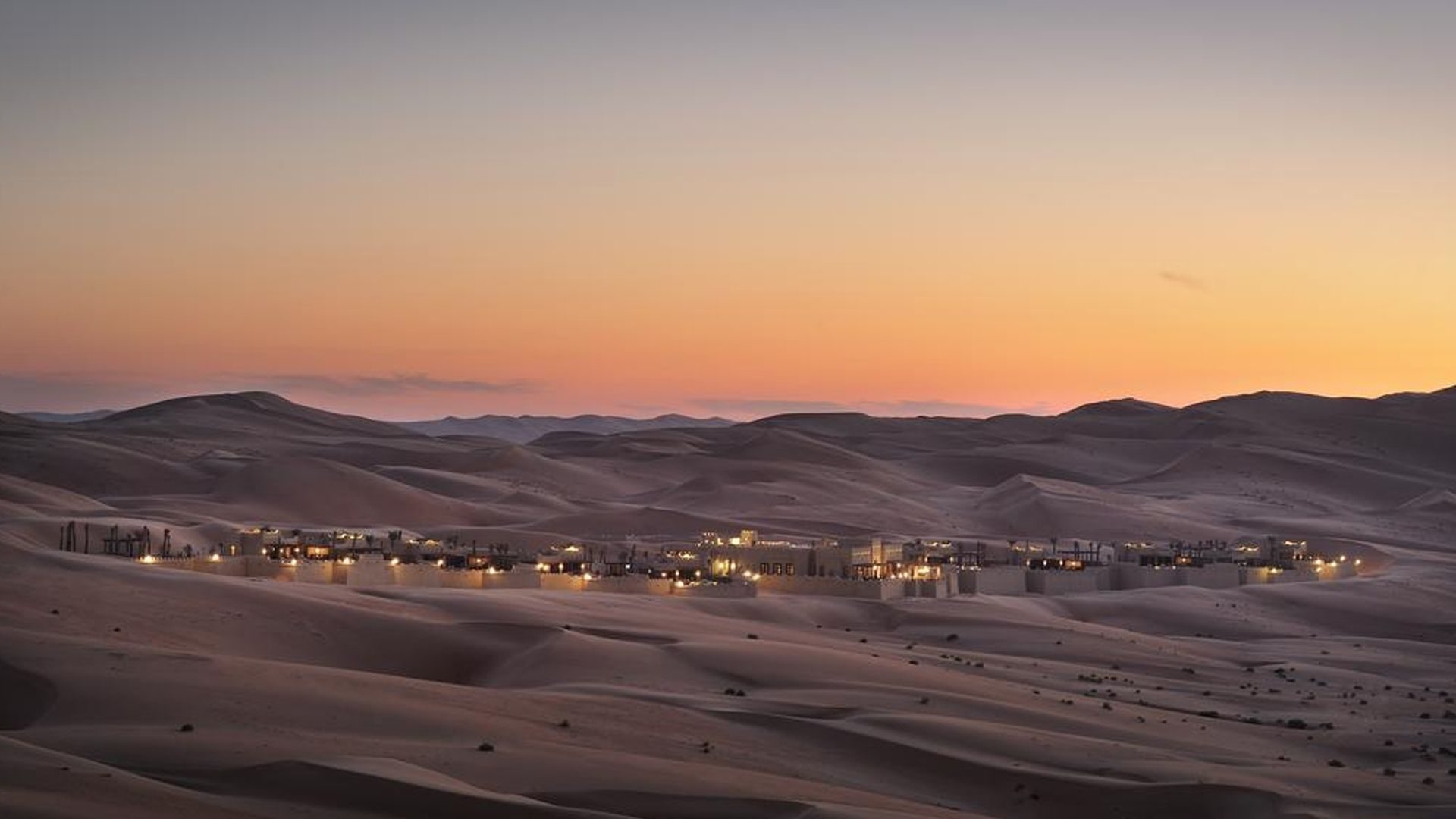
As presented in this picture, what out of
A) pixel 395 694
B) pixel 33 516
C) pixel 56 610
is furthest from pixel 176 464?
pixel 395 694

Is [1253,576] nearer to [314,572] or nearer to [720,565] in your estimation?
[720,565]

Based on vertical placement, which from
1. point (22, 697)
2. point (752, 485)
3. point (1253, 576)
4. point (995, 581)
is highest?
point (752, 485)

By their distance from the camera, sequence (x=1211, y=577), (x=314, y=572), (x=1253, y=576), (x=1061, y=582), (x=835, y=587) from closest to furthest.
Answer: (x=314, y=572) → (x=835, y=587) → (x=1061, y=582) → (x=1211, y=577) → (x=1253, y=576)

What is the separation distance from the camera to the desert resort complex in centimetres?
6419

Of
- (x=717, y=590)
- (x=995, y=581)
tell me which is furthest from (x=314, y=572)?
(x=995, y=581)

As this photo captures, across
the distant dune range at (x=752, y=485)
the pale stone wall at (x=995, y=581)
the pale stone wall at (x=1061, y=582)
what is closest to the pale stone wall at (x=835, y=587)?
the pale stone wall at (x=995, y=581)

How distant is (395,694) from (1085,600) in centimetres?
4450

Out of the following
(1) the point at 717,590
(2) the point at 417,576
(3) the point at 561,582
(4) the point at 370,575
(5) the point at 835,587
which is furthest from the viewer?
(5) the point at 835,587

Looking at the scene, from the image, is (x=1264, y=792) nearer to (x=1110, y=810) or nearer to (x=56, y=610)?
(x=1110, y=810)

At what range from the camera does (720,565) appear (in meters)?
75.7

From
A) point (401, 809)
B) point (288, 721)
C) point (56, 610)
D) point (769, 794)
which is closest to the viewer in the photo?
point (401, 809)

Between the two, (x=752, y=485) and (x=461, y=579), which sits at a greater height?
(x=752, y=485)

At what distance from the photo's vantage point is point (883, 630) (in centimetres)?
6062

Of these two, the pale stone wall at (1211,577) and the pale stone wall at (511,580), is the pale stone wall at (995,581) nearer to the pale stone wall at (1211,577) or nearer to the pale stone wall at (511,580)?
the pale stone wall at (1211,577)
